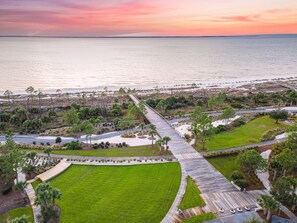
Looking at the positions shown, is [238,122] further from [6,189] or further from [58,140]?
[6,189]

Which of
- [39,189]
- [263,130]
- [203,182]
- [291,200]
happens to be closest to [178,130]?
[263,130]

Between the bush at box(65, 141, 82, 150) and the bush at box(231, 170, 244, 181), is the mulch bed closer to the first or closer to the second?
the bush at box(65, 141, 82, 150)

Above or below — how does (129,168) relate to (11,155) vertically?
below

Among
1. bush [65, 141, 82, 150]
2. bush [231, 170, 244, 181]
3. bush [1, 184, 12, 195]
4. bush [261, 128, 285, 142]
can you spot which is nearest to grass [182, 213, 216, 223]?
bush [231, 170, 244, 181]

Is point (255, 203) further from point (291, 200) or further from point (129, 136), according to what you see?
point (129, 136)

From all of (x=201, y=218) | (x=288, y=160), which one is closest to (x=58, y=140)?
(x=201, y=218)

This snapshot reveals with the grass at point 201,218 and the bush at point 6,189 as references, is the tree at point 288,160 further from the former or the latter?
the bush at point 6,189
